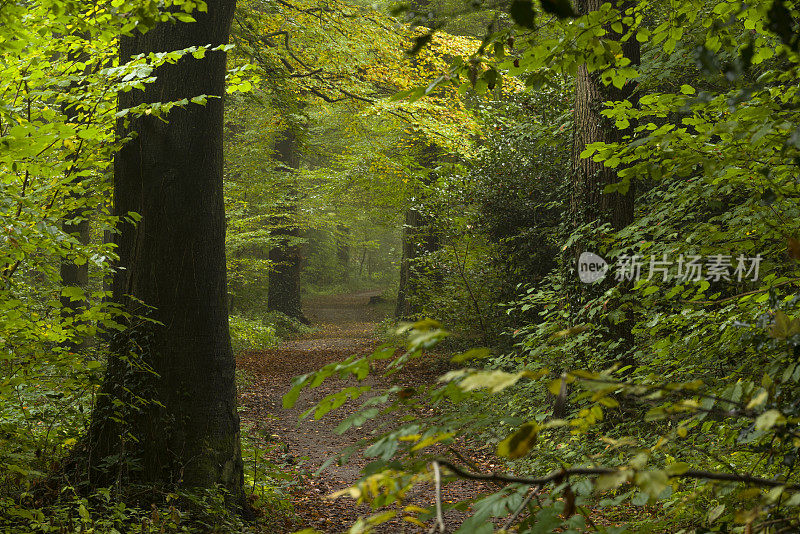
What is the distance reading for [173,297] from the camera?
180 inches

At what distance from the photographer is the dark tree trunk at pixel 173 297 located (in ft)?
14.4

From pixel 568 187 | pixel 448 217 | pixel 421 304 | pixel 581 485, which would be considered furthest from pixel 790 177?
pixel 421 304

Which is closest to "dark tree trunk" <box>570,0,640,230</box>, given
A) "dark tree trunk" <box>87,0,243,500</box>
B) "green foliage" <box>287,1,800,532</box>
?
"green foliage" <box>287,1,800,532</box>

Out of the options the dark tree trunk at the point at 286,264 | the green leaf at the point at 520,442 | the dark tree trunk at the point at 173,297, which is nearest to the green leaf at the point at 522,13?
the green leaf at the point at 520,442

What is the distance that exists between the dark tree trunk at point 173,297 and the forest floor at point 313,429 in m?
0.87

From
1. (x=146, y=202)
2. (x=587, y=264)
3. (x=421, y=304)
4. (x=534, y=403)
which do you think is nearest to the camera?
(x=146, y=202)

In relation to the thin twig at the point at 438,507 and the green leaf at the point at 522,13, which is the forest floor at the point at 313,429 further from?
the green leaf at the point at 522,13

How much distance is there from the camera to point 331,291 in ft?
109

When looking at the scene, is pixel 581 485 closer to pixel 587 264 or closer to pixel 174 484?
pixel 174 484

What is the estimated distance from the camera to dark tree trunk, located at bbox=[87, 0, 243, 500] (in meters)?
4.39

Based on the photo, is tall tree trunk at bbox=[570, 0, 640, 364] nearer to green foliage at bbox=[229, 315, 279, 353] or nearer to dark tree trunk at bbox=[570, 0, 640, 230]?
dark tree trunk at bbox=[570, 0, 640, 230]

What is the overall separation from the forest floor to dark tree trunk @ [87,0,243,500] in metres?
0.87

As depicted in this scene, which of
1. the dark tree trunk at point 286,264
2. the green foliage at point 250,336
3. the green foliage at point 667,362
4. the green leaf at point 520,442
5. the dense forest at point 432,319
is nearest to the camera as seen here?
the green leaf at point 520,442

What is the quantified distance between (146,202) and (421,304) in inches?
334
